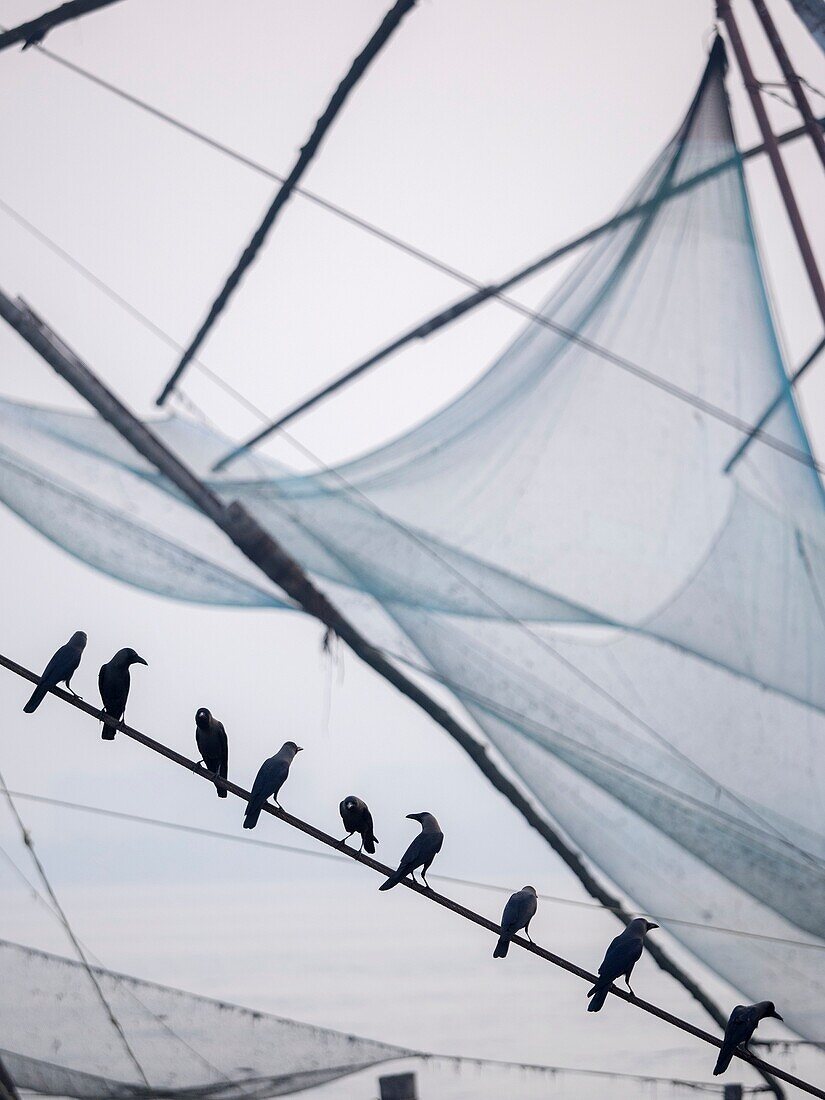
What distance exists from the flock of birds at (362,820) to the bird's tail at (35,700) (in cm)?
32

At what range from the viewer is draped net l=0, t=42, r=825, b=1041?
27.3 ft

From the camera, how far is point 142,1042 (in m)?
8.02

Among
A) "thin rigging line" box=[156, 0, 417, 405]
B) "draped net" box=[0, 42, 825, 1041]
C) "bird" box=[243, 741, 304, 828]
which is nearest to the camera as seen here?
"bird" box=[243, 741, 304, 828]

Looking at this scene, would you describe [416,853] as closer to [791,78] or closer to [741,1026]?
[741,1026]

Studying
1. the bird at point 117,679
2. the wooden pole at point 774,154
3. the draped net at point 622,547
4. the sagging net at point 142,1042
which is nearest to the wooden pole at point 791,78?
the wooden pole at point 774,154

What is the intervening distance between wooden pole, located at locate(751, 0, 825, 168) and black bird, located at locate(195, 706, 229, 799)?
4133 mm

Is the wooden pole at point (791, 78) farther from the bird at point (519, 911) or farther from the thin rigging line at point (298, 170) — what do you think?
the bird at point (519, 911)

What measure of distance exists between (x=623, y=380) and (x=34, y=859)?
4801 millimetres

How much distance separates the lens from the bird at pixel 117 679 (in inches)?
225

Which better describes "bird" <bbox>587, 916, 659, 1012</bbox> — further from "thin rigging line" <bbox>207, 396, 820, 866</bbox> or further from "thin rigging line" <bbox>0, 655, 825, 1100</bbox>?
"thin rigging line" <bbox>207, 396, 820, 866</bbox>

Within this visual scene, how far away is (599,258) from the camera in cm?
914

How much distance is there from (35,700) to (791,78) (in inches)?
194

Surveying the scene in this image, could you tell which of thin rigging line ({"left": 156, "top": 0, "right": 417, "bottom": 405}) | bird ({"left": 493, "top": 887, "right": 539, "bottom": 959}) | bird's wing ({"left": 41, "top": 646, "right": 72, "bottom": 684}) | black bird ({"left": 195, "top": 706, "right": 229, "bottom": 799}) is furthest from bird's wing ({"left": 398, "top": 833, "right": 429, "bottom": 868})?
thin rigging line ({"left": 156, "top": 0, "right": 417, "bottom": 405})

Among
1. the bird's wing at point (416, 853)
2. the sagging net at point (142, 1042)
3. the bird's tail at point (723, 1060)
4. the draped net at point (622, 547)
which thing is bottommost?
the sagging net at point (142, 1042)
